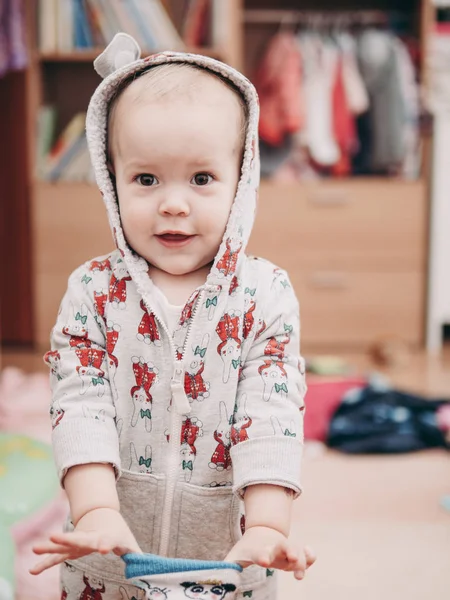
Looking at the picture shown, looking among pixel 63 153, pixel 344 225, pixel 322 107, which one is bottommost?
pixel 344 225

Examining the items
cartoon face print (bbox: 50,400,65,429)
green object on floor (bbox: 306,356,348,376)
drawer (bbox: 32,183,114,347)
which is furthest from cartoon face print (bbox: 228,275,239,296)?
drawer (bbox: 32,183,114,347)

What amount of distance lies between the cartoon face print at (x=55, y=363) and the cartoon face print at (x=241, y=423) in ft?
0.63

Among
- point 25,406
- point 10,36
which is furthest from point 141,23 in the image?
point 25,406

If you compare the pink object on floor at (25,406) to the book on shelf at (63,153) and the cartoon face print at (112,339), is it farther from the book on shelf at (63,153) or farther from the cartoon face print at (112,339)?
the cartoon face print at (112,339)

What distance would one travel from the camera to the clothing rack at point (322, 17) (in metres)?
3.27

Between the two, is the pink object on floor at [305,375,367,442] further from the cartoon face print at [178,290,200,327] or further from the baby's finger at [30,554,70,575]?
the baby's finger at [30,554,70,575]

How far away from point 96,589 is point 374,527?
2.82 feet

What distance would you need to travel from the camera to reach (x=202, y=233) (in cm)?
82

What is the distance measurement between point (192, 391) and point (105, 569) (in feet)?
0.73

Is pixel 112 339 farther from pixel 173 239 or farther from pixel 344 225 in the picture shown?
pixel 344 225

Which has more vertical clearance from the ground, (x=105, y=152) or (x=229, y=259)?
(x=105, y=152)

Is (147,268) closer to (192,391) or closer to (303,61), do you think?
(192,391)

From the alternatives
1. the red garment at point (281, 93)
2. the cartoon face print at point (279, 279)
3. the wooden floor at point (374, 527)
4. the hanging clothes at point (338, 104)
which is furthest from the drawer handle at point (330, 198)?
the cartoon face print at point (279, 279)

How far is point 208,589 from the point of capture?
70 centimetres
